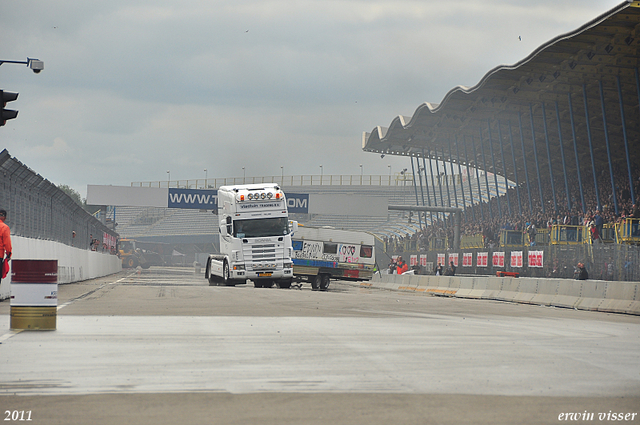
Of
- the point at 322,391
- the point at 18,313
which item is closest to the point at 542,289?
the point at 18,313

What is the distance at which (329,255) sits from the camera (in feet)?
126

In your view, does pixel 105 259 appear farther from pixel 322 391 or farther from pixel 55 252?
pixel 322 391

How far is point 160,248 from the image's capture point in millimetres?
103312

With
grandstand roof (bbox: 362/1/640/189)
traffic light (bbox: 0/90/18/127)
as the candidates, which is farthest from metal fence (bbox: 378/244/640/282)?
traffic light (bbox: 0/90/18/127)

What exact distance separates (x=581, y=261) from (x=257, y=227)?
1223 cm

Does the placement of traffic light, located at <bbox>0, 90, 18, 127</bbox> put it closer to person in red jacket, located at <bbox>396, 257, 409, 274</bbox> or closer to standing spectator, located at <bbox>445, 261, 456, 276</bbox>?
standing spectator, located at <bbox>445, 261, 456, 276</bbox>

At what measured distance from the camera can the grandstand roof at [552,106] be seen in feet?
119

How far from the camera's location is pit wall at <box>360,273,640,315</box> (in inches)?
780

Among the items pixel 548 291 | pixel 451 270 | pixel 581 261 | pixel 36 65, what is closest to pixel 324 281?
pixel 451 270

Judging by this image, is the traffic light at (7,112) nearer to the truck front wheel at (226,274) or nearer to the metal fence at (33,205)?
the metal fence at (33,205)

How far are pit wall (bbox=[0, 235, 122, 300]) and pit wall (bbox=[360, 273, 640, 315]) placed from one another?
15.0 meters

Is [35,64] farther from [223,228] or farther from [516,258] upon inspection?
[516,258]

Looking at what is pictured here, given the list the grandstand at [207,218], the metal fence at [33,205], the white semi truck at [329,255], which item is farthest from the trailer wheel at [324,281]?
the grandstand at [207,218]

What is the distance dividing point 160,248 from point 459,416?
100m
